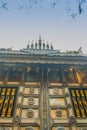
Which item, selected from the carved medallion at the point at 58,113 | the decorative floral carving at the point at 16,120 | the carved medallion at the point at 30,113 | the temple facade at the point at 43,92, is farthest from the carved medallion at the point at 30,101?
the carved medallion at the point at 58,113

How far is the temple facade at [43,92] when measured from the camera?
1138cm

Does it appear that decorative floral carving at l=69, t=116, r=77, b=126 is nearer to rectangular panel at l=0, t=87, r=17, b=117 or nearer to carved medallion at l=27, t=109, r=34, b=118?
carved medallion at l=27, t=109, r=34, b=118

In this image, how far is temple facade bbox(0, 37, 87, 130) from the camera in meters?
11.4

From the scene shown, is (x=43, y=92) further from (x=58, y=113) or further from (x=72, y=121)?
(x=72, y=121)

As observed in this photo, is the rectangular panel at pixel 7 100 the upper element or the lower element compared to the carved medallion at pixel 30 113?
upper

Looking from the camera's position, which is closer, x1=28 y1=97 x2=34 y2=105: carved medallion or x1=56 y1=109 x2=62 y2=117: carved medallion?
x1=56 y1=109 x2=62 y2=117: carved medallion

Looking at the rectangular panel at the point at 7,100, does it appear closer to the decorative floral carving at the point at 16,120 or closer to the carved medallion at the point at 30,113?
the decorative floral carving at the point at 16,120

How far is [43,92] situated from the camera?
14.1 meters

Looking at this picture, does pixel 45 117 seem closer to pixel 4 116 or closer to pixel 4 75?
pixel 4 116

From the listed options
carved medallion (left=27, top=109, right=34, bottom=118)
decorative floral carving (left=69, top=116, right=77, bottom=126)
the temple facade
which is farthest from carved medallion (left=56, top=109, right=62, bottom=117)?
carved medallion (left=27, top=109, right=34, bottom=118)

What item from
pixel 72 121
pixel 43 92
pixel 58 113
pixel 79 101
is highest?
Result: pixel 43 92

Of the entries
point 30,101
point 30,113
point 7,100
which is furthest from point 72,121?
point 7,100

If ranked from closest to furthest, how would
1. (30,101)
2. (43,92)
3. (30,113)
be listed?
(30,113) → (30,101) → (43,92)

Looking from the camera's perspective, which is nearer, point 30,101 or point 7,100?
point 7,100
